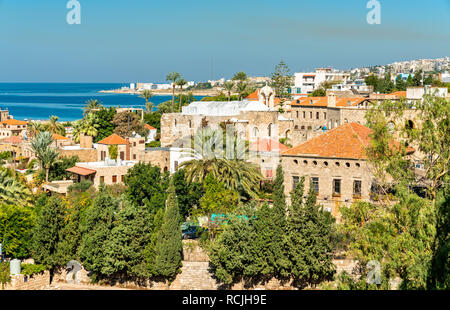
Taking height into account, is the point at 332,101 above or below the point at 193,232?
above

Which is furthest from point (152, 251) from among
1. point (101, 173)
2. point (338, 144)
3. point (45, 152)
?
point (45, 152)

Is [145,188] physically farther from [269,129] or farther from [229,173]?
[269,129]

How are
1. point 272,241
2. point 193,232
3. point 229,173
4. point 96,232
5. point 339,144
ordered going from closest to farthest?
point 272,241 → point 96,232 → point 193,232 → point 339,144 → point 229,173

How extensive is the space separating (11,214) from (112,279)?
4691 mm

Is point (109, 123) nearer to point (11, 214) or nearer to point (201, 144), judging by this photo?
point (201, 144)

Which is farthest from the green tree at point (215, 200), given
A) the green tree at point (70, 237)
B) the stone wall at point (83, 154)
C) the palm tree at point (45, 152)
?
the stone wall at point (83, 154)

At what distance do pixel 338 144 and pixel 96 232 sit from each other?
36.1 ft

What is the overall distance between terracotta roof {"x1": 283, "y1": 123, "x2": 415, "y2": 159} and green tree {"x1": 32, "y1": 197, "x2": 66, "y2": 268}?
1008 centimetres

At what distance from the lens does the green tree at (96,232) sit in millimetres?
18969

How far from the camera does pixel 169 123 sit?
43094 mm

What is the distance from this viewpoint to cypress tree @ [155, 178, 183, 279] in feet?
61.2

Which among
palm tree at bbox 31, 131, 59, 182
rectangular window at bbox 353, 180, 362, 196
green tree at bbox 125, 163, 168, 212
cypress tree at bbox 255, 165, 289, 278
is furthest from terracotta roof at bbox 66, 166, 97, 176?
rectangular window at bbox 353, 180, 362, 196

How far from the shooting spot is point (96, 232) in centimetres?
1947
